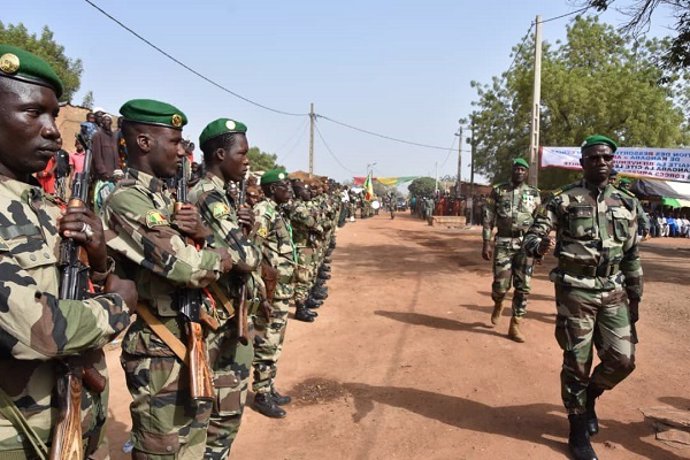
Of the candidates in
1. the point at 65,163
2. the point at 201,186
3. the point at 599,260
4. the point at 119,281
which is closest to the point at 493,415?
the point at 599,260

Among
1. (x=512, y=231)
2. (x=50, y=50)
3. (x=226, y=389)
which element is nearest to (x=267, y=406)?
(x=226, y=389)

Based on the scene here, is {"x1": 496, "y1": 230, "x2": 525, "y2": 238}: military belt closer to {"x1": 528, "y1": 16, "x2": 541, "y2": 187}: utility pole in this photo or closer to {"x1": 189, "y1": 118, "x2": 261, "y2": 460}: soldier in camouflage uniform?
{"x1": 189, "y1": 118, "x2": 261, "y2": 460}: soldier in camouflage uniform

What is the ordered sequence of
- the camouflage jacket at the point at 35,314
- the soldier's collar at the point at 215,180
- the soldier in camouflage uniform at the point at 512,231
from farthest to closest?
the soldier in camouflage uniform at the point at 512,231 < the soldier's collar at the point at 215,180 < the camouflage jacket at the point at 35,314

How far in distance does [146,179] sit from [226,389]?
4.27 feet

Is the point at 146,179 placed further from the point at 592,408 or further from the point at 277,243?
the point at 592,408

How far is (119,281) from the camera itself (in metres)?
1.80

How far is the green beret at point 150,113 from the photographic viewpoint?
96.8 inches

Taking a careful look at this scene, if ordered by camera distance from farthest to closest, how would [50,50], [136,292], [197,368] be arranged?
[50,50] < [197,368] < [136,292]

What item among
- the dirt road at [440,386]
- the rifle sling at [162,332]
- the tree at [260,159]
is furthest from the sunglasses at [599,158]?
the tree at [260,159]

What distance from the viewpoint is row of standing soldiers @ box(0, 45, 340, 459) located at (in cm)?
148

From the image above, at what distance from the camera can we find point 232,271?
2.89 meters

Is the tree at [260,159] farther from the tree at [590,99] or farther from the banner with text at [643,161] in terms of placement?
the banner with text at [643,161]

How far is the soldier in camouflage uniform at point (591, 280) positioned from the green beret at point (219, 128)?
248 centimetres

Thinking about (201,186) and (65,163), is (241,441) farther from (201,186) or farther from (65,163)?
(65,163)
